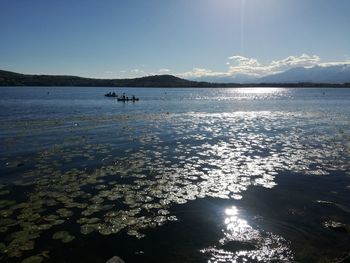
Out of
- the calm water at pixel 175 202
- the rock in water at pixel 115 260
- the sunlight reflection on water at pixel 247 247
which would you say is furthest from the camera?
the calm water at pixel 175 202

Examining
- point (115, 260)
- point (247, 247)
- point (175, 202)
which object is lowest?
point (247, 247)

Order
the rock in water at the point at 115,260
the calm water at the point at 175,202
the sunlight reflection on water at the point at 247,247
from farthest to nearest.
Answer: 1. the calm water at the point at 175,202
2. the sunlight reflection on water at the point at 247,247
3. the rock in water at the point at 115,260

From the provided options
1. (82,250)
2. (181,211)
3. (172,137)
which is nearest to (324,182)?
(181,211)

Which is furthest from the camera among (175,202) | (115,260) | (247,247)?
(175,202)

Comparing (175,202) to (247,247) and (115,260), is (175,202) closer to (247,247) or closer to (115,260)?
(247,247)

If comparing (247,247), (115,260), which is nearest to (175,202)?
(247,247)

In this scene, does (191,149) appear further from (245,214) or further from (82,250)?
(82,250)

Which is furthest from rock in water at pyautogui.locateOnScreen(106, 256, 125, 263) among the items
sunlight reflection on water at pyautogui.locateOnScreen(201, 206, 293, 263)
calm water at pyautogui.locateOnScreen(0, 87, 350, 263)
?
sunlight reflection on water at pyautogui.locateOnScreen(201, 206, 293, 263)

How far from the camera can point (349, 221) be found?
621 inches

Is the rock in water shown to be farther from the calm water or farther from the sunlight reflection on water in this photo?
the sunlight reflection on water

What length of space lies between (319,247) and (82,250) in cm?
940

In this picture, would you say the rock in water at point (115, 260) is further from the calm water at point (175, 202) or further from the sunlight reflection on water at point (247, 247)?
the sunlight reflection on water at point (247, 247)

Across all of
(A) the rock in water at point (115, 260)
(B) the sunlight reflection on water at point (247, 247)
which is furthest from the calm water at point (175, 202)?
(A) the rock in water at point (115, 260)

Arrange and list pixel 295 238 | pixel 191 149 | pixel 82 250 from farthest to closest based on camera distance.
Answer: pixel 191 149
pixel 295 238
pixel 82 250
